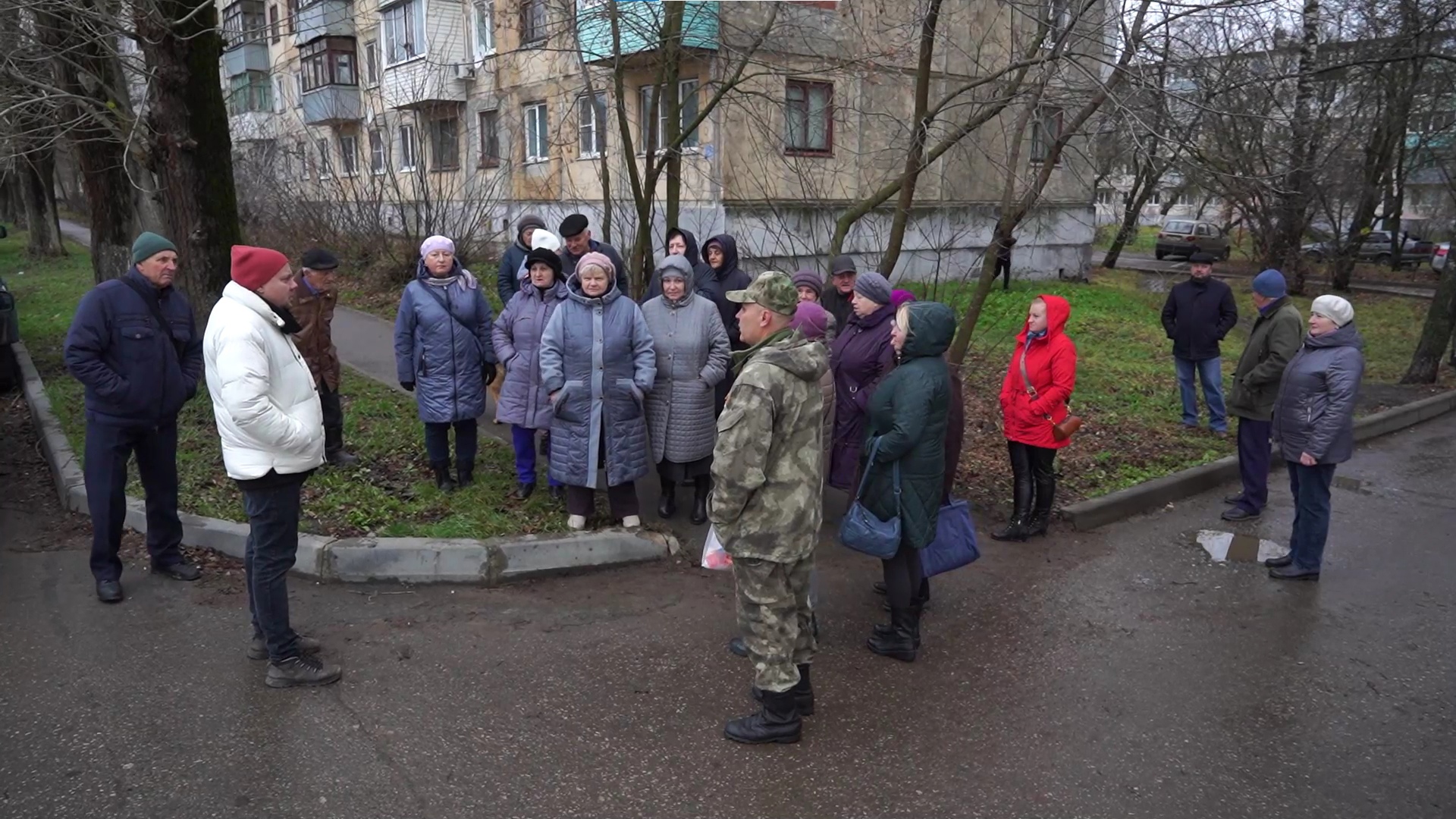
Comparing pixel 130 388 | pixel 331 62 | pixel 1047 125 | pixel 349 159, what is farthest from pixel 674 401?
pixel 331 62

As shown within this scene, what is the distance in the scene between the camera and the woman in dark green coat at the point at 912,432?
425 centimetres

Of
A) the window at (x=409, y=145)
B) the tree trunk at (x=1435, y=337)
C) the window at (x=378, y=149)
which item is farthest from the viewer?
the window at (x=409, y=145)

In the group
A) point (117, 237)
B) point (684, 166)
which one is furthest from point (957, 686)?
point (684, 166)

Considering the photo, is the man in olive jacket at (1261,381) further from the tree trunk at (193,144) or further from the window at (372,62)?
the window at (372,62)

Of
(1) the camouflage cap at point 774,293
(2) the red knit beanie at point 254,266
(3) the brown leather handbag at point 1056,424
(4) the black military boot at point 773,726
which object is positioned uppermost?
(2) the red knit beanie at point 254,266

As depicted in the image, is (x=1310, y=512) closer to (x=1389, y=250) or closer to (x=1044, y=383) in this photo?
(x=1044, y=383)

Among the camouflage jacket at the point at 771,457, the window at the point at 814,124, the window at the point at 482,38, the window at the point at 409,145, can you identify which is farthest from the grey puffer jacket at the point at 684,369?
the window at the point at 482,38

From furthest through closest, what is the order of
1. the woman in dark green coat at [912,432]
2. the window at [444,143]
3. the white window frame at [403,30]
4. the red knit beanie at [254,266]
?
the white window frame at [403,30], the window at [444,143], the woman in dark green coat at [912,432], the red knit beanie at [254,266]

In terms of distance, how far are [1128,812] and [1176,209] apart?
73.7m

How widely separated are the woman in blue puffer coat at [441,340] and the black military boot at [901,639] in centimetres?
310

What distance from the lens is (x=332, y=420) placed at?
6.91m

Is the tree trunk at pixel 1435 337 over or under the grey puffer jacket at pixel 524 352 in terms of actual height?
under

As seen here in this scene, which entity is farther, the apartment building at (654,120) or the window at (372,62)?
the window at (372,62)

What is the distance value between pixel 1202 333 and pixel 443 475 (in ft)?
22.6
